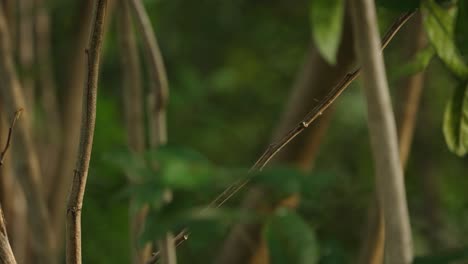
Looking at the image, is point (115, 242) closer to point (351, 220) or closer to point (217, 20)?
point (351, 220)

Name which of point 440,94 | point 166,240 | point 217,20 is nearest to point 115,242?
point 217,20

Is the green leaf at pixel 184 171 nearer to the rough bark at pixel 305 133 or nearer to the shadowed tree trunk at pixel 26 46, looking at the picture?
the rough bark at pixel 305 133

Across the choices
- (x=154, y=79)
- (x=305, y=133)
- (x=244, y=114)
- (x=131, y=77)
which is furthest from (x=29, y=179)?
(x=244, y=114)

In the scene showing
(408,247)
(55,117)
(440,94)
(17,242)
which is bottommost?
(440,94)

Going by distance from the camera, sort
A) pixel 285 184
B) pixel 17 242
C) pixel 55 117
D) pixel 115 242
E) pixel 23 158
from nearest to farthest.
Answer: pixel 285 184 < pixel 23 158 < pixel 17 242 < pixel 55 117 < pixel 115 242

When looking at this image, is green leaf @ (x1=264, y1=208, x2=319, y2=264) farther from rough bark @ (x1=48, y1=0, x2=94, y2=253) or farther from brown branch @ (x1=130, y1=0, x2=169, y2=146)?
rough bark @ (x1=48, y1=0, x2=94, y2=253)
